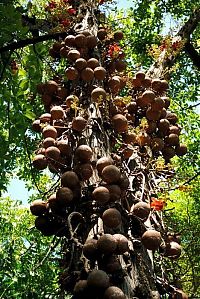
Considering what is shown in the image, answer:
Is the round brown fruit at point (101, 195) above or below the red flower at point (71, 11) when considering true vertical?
below

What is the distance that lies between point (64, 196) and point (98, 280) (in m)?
0.45

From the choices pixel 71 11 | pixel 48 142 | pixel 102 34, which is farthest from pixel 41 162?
pixel 71 11

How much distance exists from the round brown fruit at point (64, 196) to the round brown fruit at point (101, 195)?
4.5 inches

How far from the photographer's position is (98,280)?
1.48 metres

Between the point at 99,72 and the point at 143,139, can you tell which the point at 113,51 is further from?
the point at 143,139

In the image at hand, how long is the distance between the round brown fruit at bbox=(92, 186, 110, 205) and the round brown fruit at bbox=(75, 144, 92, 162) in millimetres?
234

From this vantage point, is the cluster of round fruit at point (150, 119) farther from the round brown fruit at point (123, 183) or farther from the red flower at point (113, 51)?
the round brown fruit at point (123, 183)

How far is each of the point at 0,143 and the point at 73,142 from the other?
128 cm

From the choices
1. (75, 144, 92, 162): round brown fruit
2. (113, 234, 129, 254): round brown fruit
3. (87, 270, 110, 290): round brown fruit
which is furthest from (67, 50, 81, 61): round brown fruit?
(87, 270, 110, 290): round brown fruit

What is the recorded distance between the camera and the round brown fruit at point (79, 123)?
2.12 metres

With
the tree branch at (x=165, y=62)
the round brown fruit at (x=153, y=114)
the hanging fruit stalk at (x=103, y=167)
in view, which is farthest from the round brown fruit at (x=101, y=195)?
the tree branch at (x=165, y=62)

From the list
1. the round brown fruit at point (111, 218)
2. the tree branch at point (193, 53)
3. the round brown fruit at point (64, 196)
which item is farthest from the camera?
the tree branch at point (193, 53)

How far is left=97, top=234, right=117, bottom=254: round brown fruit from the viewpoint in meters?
1.58

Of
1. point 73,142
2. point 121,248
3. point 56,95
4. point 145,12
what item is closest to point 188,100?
point 145,12
